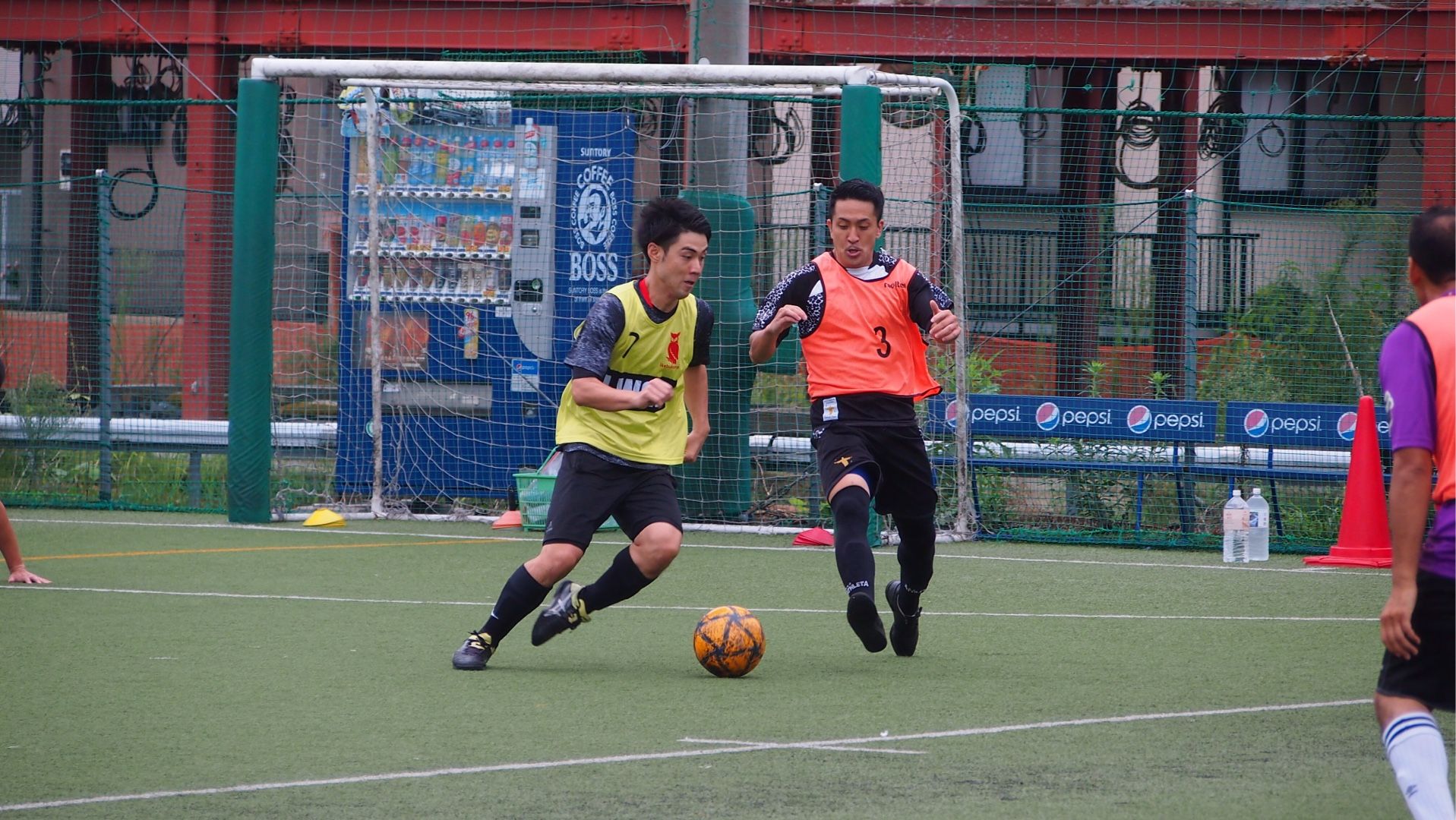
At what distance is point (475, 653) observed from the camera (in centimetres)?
656

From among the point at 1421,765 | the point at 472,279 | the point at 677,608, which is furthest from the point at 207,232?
the point at 1421,765

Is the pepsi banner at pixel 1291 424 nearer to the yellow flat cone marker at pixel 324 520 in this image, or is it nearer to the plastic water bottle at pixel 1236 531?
the plastic water bottle at pixel 1236 531

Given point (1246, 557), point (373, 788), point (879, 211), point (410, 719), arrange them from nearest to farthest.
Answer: point (373, 788) < point (410, 719) < point (879, 211) < point (1246, 557)

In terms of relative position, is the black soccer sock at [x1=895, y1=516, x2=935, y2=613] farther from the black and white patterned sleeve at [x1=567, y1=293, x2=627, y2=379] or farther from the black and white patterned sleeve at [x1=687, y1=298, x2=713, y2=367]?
the black and white patterned sleeve at [x1=567, y1=293, x2=627, y2=379]

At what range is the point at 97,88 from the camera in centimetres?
2039

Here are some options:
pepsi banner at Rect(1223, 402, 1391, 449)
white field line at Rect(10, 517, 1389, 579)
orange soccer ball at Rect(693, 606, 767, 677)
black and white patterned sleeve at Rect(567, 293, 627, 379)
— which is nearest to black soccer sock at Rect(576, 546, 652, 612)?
orange soccer ball at Rect(693, 606, 767, 677)

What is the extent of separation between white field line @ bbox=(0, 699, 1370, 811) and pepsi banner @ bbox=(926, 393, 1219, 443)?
6120 mm

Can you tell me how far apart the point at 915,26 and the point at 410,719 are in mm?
12827

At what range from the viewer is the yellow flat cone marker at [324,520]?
482 inches

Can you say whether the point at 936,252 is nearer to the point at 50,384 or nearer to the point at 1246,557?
the point at 1246,557

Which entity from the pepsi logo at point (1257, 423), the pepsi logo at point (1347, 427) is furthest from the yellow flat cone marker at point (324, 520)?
the pepsi logo at point (1347, 427)

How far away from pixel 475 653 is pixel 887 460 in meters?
1.86

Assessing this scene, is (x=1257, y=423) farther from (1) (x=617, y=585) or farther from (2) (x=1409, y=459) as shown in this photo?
(2) (x=1409, y=459)

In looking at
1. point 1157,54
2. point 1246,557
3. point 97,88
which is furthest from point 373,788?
point 97,88
